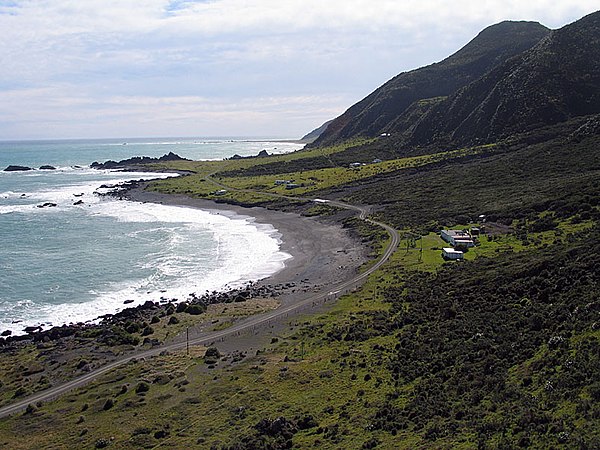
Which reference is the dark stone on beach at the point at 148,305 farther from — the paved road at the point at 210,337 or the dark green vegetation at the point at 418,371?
the paved road at the point at 210,337

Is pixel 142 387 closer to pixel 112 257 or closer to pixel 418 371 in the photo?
pixel 418 371

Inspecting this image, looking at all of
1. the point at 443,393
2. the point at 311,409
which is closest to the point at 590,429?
the point at 443,393

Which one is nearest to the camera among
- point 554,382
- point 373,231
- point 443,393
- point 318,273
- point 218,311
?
Result: point 554,382

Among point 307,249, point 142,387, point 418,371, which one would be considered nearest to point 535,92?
point 307,249

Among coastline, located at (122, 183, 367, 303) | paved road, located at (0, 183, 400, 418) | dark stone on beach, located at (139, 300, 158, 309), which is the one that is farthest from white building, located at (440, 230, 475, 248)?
dark stone on beach, located at (139, 300, 158, 309)

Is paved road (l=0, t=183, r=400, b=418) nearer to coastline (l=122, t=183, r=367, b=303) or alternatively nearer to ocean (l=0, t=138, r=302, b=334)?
coastline (l=122, t=183, r=367, b=303)

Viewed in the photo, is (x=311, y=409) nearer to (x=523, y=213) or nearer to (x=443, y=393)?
(x=443, y=393)
